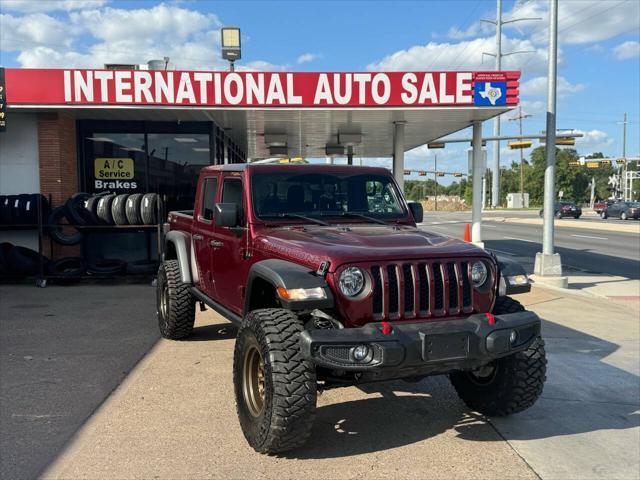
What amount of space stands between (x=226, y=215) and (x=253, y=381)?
4.48 feet

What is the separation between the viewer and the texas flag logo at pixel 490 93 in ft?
36.2

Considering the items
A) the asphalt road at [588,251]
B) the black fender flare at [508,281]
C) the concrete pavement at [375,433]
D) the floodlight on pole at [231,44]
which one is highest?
the floodlight on pole at [231,44]

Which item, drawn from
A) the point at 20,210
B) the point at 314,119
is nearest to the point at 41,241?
the point at 20,210

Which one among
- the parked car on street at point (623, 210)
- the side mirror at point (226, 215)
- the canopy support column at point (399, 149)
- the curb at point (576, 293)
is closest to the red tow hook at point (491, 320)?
the side mirror at point (226, 215)

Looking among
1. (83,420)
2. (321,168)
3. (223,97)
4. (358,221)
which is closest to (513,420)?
(358,221)

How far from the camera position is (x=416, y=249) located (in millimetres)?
3830

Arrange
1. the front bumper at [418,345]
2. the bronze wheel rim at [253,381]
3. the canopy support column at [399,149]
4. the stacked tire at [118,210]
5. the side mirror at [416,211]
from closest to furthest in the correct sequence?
the front bumper at [418,345]
the bronze wheel rim at [253,381]
the side mirror at [416,211]
the stacked tire at [118,210]
the canopy support column at [399,149]

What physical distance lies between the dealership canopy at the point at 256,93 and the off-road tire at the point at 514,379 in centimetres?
771

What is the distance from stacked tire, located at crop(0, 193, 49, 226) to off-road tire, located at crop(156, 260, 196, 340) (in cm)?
555

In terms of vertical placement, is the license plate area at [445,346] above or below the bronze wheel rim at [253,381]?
above

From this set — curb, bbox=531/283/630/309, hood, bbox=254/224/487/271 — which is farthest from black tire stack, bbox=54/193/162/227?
curb, bbox=531/283/630/309

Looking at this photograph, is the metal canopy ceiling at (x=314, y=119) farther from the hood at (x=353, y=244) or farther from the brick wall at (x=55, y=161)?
the hood at (x=353, y=244)

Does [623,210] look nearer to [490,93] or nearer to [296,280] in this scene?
[490,93]

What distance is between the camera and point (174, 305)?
6.43 m
